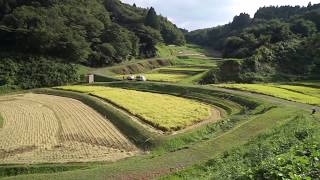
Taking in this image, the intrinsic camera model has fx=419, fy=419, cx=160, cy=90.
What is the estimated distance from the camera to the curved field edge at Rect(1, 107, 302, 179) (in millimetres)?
17594

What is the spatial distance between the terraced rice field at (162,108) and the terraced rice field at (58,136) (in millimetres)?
2699

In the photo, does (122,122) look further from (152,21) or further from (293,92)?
(152,21)

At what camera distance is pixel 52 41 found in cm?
5872

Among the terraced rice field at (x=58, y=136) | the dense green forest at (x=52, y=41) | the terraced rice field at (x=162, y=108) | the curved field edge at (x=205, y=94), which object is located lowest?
the terraced rice field at (x=58, y=136)

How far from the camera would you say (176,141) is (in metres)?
23.9

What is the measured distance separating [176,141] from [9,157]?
8972mm

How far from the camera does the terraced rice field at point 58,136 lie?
2147cm

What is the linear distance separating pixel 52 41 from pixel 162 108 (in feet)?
102

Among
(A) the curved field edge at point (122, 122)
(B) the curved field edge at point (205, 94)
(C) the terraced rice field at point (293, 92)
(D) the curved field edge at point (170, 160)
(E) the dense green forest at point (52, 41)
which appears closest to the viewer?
(D) the curved field edge at point (170, 160)

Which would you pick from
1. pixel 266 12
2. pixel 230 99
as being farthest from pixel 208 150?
pixel 266 12

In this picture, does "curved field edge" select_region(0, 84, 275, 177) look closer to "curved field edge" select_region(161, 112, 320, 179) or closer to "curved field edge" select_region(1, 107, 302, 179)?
"curved field edge" select_region(1, 107, 302, 179)

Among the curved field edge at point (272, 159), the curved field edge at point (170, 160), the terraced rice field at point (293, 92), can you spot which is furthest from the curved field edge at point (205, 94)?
the curved field edge at point (272, 159)

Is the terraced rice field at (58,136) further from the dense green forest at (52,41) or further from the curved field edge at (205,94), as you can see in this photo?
the dense green forest at (52,41)

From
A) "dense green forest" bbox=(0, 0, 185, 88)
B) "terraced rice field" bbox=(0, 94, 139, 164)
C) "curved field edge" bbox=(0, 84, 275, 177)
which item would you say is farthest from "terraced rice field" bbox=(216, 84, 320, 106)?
"dense green forest" bbox=(0, 0, 185, 88)
